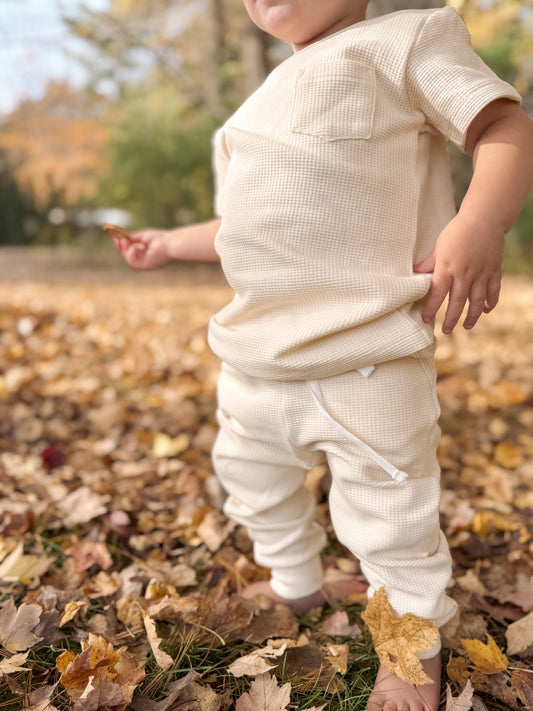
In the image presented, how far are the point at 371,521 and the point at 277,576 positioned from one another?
0.42m

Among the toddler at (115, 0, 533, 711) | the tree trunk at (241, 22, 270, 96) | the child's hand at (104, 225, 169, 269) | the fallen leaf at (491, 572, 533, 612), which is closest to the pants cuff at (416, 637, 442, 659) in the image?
the toddler at (115, 0, 533, 711)

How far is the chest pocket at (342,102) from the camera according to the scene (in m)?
1.08

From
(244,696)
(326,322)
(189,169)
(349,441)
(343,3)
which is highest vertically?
(343,3)

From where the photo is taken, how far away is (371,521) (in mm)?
1189

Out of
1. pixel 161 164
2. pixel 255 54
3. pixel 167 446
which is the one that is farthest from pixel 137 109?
pixel 167 446

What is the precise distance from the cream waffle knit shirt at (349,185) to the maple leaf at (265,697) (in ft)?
1.90

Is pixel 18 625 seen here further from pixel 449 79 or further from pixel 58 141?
pixel 58 141

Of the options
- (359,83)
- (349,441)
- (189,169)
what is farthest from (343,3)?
(189,169)

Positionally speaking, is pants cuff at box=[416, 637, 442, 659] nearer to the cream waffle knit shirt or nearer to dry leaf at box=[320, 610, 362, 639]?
dry leaf at box=[320, 610, 362, 639]

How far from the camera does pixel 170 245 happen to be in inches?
59.4

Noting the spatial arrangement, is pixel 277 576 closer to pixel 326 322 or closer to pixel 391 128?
pixel 326 322

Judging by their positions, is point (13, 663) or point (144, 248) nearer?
point (13, 663)

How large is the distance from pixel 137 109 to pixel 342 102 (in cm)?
913

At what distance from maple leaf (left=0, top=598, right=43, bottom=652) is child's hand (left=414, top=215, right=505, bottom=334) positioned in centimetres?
101
